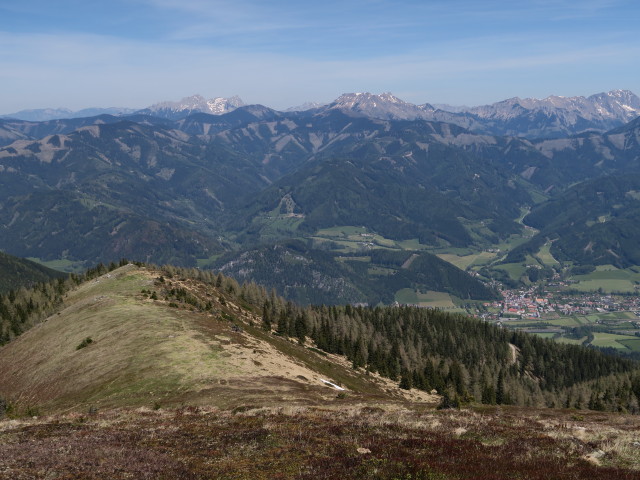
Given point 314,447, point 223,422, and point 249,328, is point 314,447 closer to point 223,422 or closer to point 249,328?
point 223,422

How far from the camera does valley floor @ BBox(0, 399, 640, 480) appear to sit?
28.6m

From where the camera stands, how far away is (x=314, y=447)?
34.7 m

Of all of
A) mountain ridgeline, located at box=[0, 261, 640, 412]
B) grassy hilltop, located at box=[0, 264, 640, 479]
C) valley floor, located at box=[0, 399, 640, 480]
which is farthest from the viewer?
mountain ridgeline, located at box=[0, 261, 640, 412]

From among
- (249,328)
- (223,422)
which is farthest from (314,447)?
(249,328)

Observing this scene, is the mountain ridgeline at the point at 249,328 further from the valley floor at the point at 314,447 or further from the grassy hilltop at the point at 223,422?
the valley floor at the point at 314,447

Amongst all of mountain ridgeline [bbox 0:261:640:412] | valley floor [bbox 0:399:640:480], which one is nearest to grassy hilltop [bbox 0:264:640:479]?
valley floor [bbox 0:399:640:480]

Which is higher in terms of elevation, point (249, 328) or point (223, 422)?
point (223, 422)

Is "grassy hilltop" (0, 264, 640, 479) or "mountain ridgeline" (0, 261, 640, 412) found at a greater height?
"grassy hilltop" (0, 264, 640, 479)

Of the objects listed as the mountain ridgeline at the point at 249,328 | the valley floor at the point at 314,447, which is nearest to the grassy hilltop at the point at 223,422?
the valley floor at the point at 314,447

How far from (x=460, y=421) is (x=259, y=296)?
150726mm

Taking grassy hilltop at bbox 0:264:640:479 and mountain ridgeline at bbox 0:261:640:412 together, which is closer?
grassy hilltop at bbox 0:264:640:479

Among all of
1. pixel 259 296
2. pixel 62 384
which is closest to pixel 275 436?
pixel 62 384

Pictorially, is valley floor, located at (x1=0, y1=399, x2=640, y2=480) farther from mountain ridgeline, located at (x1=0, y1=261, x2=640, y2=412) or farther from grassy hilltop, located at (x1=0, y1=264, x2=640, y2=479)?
mountain ridgeline, located at (x1=0, y1=261, x2=640, y2=412)

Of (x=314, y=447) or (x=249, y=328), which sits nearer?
(x=314, y=447)
